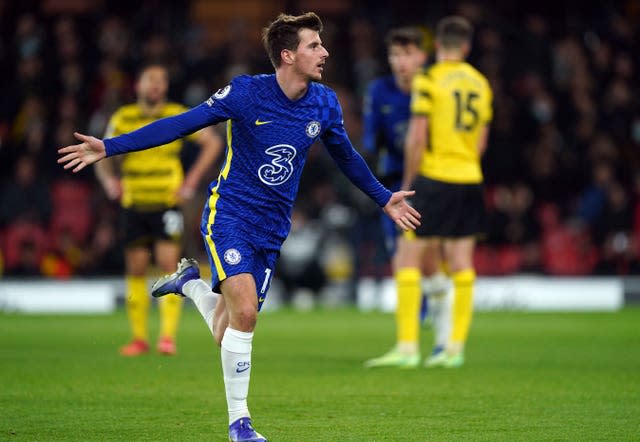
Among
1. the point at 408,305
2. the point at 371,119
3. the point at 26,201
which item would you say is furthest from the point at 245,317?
the point at 26,201

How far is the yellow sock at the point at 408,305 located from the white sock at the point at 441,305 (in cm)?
31

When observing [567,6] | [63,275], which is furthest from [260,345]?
[567,6]

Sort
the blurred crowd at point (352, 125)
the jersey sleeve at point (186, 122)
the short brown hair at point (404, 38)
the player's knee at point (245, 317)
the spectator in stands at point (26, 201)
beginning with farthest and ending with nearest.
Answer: the spectator in stands at point (26, 201), the blurred crowd at point (352, 125), the short brown hair at point (404, 38), the player's knee at point (245, 317), the jersey sleeve at point (186, 122)

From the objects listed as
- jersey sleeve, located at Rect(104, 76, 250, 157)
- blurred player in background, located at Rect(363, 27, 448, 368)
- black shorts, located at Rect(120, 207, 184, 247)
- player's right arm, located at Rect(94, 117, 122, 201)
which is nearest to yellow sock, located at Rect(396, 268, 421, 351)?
blurred player in background, located at Rect(363, 27, 448, 368)

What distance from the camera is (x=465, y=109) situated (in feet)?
31.2

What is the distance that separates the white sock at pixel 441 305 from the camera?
991cm

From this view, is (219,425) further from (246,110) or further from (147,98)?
(147,98)

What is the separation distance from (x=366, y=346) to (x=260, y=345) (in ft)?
3.10

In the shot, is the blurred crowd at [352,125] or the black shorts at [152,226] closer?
the black shorts at [152,226]

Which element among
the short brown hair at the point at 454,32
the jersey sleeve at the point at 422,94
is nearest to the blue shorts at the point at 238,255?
the jersey sleeve at the point at 422,94

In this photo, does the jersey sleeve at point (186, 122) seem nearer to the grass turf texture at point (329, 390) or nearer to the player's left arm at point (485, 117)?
the grass turf texture at point (329, 390)

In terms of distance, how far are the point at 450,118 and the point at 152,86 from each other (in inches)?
101

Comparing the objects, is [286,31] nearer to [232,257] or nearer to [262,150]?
[262,150]

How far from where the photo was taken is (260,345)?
11.5 m
